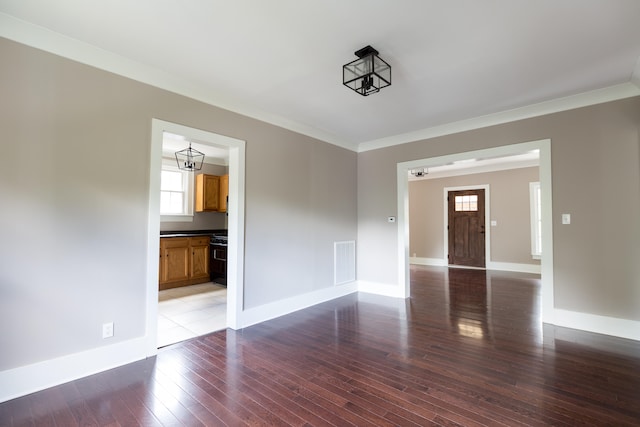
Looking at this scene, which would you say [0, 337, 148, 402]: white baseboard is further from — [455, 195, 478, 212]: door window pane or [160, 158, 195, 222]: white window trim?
[455, 195, 478, 212]: door window pane

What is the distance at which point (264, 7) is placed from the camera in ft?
6.30

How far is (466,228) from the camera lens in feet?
25.8

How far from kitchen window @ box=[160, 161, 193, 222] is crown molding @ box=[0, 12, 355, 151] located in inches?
128

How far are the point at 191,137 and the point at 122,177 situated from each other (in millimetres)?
770

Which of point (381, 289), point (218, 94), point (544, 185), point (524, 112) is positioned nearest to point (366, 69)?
point (218, 94)

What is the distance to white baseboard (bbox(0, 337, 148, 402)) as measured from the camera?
78.5 inches

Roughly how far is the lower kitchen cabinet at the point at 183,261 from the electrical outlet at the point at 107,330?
2754 mm

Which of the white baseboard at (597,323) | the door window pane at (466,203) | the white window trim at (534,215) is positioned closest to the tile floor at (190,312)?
the white baseboard at (597,323)

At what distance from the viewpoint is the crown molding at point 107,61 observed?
2.06 meters

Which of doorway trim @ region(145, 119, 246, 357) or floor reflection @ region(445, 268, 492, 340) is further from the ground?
doorway trim @ region(145, 119, 246, 357)

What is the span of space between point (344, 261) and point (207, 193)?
3.27 meters

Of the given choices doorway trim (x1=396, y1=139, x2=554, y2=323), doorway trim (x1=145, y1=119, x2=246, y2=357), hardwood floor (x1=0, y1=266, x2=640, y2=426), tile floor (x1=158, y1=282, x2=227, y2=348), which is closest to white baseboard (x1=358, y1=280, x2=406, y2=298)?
hardwood floor (x1=0, y1=266, x2=640, y2=426)

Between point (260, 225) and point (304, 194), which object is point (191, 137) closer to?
point (260, 225)

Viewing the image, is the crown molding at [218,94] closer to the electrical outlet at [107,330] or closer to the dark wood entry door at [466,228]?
the electrical outlet at [107,330]
